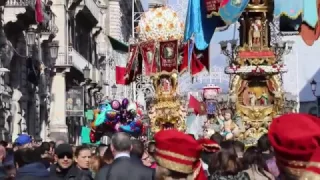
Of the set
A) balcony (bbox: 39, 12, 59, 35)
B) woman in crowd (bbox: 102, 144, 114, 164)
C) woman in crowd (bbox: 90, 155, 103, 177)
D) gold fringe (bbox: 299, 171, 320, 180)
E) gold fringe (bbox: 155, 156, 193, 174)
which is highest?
balcony (bbox: 39, 12, 59, 35)

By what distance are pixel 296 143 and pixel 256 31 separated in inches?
574

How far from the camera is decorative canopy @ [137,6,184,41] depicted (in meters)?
22.4

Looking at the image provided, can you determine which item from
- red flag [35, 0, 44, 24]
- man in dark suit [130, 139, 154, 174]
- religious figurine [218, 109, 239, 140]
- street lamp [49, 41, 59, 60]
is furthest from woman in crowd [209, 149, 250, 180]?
street lamp [49, 41, 59, 60]

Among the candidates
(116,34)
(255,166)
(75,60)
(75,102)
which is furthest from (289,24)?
(116,34)

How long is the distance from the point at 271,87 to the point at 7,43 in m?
12.0

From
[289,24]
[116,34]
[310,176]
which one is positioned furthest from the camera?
[116,34]

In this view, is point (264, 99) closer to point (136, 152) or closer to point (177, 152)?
point (136, 152)

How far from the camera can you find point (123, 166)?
771cm

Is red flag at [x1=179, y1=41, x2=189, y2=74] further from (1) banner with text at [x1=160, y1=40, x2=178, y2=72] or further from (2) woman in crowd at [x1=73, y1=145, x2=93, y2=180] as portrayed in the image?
(2) woman in crowd at [x1=73, y1=145, x2=93, y2=180]

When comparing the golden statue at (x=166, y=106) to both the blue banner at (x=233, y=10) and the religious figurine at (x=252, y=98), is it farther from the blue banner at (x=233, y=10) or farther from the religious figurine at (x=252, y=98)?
the blue banner at (x=233, y=10)

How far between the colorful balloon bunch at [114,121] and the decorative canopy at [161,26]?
1.90 m

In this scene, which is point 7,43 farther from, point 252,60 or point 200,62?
point 252,60

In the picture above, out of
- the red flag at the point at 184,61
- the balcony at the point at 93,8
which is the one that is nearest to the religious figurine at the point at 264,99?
the red flag at the point at 184,61

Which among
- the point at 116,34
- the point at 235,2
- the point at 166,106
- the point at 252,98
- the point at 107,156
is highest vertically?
the point at 116,34
